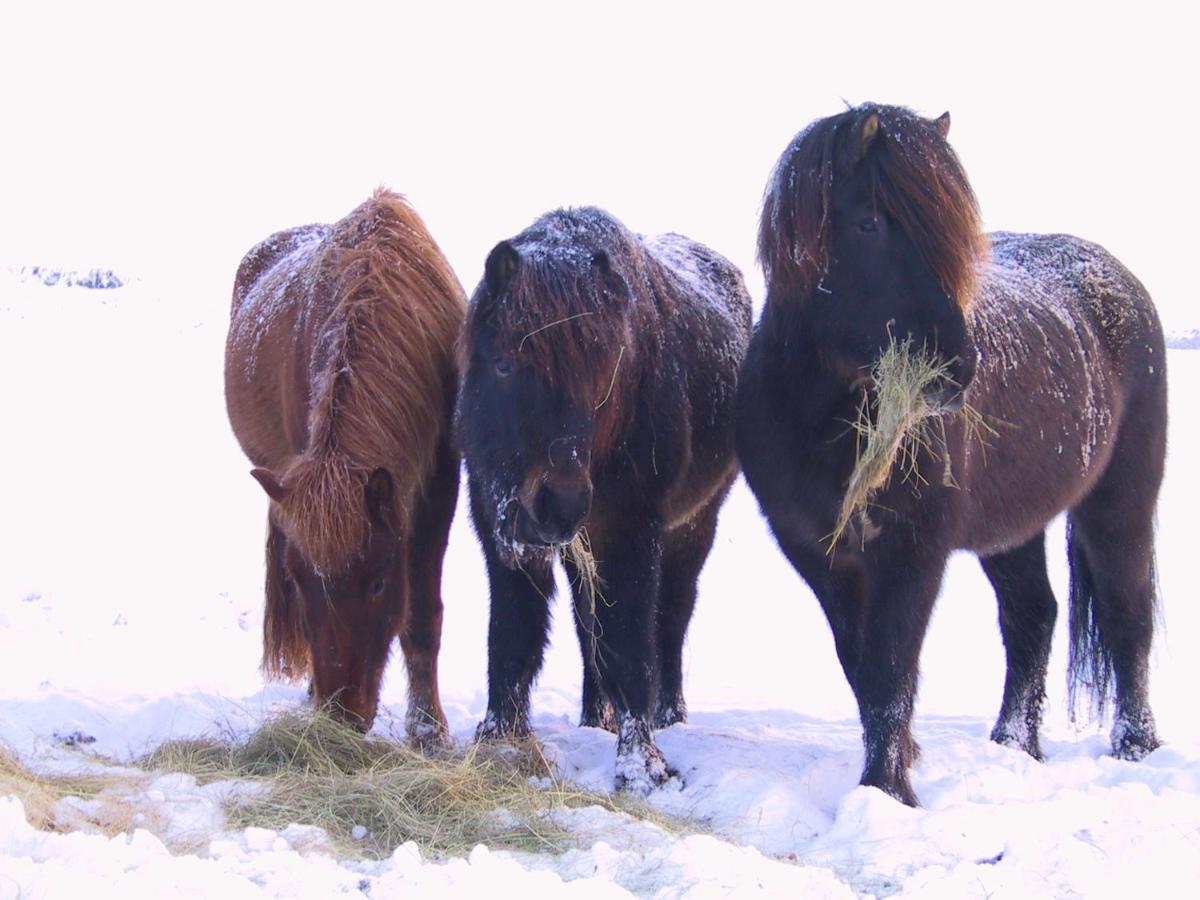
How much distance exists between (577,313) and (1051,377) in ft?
7.07

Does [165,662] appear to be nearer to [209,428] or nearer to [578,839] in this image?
[578,839]

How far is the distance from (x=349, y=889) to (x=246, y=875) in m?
0.25

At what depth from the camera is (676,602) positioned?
18.0 feet

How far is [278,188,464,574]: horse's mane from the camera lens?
386cm

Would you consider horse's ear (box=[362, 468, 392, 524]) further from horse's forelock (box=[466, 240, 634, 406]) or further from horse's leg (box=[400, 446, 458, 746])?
horse's forelock (box=[466, 240, 634, 406])

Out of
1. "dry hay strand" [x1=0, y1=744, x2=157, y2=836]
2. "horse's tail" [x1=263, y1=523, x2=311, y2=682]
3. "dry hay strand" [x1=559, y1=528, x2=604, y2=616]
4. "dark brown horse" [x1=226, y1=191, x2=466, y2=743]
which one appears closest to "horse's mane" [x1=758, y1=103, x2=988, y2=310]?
"dry hay strand" [x1=559, y1=528, x2=604, y2=616]

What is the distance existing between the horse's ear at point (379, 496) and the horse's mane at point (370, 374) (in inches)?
1.0

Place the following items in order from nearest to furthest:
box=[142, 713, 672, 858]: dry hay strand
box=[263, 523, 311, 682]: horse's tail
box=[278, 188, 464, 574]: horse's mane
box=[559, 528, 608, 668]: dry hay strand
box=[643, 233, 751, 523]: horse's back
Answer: box=[142, 713, 672, 858]: dry hay strand
box=[278, 188, 464, 574]: horse's mane
box=[559, 528, 608, 668]: dry hay strand
box=[643, 233, 751, 523]: horse's back
box=[263, 523, 311, 682]: horse's tail

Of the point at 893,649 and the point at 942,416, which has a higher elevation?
the point at 942,416

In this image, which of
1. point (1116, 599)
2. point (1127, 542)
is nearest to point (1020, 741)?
point (1116, 599)

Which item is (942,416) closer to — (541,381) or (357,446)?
(541,381)

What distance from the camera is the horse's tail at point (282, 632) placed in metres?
5.26

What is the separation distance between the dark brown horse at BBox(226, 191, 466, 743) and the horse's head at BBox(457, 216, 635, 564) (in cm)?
51

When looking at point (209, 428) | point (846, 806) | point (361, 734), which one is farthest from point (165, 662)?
point (209, 428)
